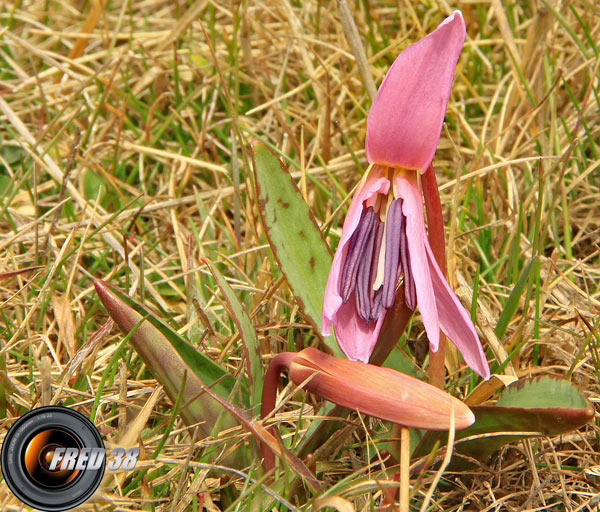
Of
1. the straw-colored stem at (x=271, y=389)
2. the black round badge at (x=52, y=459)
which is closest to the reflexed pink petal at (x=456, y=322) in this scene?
the straw-colored stem at (x=271, y=389)

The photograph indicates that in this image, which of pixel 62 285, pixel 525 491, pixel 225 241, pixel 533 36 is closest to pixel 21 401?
pixel 62 285

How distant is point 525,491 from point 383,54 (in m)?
2.21

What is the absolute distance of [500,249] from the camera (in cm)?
272

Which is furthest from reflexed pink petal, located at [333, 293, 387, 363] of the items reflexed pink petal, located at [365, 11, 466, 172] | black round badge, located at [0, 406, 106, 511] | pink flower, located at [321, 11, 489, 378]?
black round badge, located at [0, 406, 106, 511]

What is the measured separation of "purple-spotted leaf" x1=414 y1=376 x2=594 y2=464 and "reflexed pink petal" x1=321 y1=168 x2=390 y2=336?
40cm

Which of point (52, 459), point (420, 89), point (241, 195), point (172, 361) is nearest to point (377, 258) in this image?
point (420, 89)

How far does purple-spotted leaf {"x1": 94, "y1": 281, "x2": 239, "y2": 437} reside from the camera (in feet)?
5.62

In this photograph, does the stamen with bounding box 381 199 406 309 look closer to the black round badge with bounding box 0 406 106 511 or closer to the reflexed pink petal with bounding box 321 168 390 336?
the reflexed pink petal with bounding box 321 168 390 336

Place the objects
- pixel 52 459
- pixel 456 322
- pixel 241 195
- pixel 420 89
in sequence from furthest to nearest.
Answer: pixel 241 195, pixel 52 459, pixel 456 322, pixel 420 89

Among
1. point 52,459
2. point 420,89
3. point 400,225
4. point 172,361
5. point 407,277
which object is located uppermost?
point 420,89

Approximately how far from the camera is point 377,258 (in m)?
1.62

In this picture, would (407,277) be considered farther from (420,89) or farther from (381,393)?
(420,89)

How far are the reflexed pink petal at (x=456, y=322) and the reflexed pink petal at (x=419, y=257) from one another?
1.1 inches

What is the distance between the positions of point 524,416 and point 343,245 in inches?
21.2
